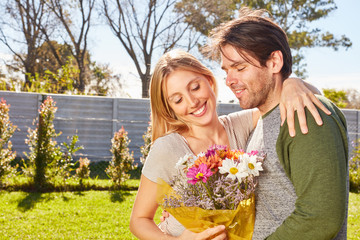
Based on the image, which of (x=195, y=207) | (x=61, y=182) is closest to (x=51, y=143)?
(x=61, y=182)

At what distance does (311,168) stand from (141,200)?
1.02 meters

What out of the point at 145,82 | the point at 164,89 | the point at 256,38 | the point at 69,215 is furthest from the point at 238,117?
the point at 145,82

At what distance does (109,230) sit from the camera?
572 centimetres

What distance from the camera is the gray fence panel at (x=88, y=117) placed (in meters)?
11.9

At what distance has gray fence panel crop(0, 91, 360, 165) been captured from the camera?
11914mm

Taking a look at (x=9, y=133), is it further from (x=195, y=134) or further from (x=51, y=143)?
(x=195, y=134)

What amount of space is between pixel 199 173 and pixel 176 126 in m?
0.97

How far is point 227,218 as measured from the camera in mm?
1479

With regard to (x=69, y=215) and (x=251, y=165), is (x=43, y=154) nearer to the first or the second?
(x=69, y=215)

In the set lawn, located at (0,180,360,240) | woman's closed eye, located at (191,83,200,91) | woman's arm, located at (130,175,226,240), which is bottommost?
lawn, located at (0,180,360,240)

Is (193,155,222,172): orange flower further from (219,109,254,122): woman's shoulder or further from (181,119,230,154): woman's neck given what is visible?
(219,109,254,122): woman's shoulder

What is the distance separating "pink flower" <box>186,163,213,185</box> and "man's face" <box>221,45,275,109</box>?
44cm

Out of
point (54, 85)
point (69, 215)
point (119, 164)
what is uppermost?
point (54, 85)

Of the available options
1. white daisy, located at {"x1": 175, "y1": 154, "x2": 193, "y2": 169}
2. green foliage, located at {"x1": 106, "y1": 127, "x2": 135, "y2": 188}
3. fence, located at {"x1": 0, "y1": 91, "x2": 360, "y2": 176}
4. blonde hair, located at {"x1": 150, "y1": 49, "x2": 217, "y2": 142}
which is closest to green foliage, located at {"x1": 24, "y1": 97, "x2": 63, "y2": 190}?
green foliage, located at {"x1": 106, "y1": 127, "x2": 135, "y2": 188}
